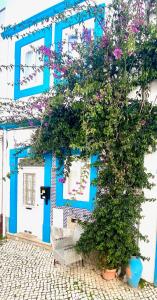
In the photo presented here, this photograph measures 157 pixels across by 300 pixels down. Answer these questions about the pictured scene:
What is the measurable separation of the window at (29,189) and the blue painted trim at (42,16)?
4.33m

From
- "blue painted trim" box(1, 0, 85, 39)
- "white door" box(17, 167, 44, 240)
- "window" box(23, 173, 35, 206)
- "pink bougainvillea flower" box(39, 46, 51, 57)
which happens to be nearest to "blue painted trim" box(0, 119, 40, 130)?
"white door" box(17, 167, 44, 240)

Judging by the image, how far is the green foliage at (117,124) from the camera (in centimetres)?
499

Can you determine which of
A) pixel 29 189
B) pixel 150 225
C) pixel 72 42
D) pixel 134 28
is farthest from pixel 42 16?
pixel 150 225

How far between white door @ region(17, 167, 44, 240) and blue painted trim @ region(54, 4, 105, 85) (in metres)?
2.95

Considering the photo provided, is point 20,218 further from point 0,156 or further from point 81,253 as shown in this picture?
point 81,253

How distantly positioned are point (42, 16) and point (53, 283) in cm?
701

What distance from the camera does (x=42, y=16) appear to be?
7.39m

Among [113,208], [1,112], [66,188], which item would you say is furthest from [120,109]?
[1,112]

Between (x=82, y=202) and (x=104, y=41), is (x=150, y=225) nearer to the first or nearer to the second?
(x=82, y=202)

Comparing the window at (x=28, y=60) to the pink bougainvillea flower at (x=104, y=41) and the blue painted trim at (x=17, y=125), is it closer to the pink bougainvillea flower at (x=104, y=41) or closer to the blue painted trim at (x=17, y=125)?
the blue painted trim at (x=17, y=125)

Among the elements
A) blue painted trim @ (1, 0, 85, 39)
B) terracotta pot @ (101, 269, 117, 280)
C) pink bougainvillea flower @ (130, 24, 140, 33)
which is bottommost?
terracotta pot @ (101, 269, 117, 280)

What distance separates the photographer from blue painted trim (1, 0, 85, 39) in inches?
268

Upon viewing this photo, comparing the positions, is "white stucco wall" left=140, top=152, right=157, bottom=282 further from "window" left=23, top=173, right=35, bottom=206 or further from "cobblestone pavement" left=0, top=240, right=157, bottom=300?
"window" left=23, top=173, right=35, bottom=206

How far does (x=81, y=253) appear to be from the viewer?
570cm
